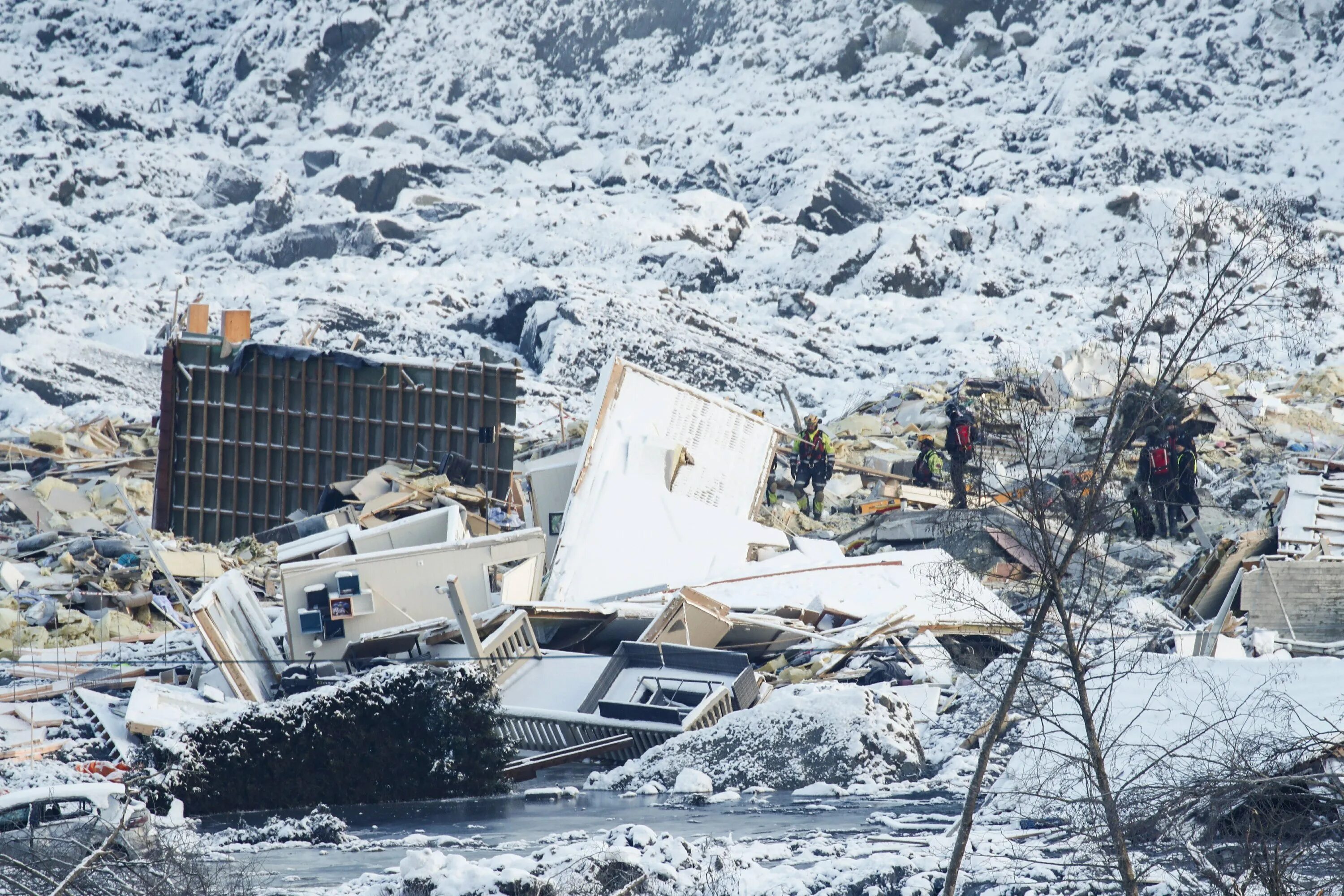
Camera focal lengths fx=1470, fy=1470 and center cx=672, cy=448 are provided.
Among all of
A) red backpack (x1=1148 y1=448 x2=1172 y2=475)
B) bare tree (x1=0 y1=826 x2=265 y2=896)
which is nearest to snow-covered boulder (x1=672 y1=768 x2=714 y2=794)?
bare tree (x1=0 y1=826 x2=265 y2=896)

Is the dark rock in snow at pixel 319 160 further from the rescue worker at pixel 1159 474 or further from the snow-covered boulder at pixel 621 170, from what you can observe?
the rescue worker at pixel 1159 474

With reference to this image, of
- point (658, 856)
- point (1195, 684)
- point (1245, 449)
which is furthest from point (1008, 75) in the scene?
point (658, 856)

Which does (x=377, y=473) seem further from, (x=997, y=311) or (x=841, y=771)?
(x=997, y=311)

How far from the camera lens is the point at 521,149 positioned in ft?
96.9

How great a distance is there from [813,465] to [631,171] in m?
15.3

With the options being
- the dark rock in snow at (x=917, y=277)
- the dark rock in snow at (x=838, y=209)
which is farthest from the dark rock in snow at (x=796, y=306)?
the dark rock in snow at (x=838, y=209)

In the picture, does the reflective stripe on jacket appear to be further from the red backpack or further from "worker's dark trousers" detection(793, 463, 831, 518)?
the red backpack

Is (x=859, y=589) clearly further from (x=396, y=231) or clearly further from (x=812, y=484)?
(x=396, y=231)

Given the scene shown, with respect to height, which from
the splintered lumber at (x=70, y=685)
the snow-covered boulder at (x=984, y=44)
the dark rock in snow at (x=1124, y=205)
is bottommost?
the splintered lumber at (x=70, y=685)

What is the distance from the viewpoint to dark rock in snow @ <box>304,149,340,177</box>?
2853 centimetres

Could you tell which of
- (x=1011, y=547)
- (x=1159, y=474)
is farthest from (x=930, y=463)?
(x=1011, y=547)

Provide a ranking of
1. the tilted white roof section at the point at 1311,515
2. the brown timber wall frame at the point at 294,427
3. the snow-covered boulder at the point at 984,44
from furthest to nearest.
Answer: the snow-covered boulder at the point at 984,44
the brown timber wall frame at the point at 294,427
the tilted white roof section at the point at 1311,515

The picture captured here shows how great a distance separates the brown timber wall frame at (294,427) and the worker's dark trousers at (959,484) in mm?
3672

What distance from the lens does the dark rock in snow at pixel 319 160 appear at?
93.6 ft
